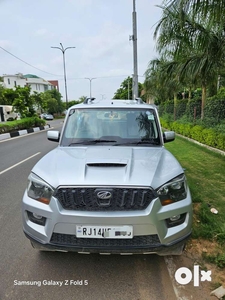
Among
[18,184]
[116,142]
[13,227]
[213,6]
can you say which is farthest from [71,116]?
[213,6]

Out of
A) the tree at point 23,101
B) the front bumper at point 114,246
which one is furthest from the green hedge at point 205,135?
the tree at point 23,101

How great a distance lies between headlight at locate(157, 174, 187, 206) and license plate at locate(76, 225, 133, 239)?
1.36 ft

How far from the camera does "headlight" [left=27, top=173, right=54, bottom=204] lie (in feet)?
7.11

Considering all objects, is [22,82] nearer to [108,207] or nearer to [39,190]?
[39,190]

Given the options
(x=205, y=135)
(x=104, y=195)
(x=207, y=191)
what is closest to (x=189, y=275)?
(x=104, y=195)

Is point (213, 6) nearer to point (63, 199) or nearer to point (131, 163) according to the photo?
point (131, 163)

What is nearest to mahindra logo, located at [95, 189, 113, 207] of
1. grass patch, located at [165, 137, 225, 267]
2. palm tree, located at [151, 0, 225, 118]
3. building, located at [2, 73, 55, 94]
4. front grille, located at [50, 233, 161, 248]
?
front grille, located at [50, 233, 161, 248]

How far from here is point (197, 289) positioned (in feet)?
7.20

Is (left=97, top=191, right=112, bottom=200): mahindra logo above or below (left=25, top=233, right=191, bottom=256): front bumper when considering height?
above

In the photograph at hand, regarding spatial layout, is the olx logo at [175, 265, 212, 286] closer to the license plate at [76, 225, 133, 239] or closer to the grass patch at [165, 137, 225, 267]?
the grass patch at [165, 137, 225, 267]

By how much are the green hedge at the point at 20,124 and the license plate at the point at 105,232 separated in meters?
15.0

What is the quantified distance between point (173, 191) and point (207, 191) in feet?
8.27

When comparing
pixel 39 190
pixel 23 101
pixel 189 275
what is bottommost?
pixel 189 275

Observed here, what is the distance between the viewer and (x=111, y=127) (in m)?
3.40
